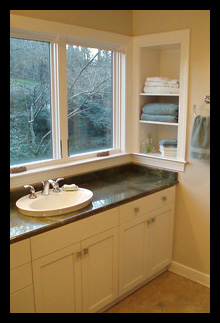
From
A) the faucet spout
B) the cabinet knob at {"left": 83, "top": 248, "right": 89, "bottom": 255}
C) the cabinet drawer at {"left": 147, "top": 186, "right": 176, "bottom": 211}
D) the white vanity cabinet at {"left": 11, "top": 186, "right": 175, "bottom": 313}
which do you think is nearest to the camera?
the white vanity cabinet at {"left": 11, "top": 186, "right": 175, "bottom": 313}

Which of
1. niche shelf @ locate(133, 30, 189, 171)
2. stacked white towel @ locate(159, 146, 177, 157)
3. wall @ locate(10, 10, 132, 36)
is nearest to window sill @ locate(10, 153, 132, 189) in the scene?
niche shelf @ locate(133, 30, 189, 171)

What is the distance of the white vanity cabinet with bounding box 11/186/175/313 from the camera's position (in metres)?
1.74

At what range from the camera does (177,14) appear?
2.50 metres

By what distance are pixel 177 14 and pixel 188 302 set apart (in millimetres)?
2244

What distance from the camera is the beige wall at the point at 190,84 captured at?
7.86 ft

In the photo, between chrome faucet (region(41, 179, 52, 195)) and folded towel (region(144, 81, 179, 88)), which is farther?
folded towel (region(144, 81, 179, 88))

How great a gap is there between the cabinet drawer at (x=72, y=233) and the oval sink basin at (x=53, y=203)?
10 centimetres

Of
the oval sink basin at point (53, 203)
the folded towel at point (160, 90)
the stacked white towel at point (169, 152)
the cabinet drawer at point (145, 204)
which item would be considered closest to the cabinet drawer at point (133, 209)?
the cabinet drawer at point (145, 204)

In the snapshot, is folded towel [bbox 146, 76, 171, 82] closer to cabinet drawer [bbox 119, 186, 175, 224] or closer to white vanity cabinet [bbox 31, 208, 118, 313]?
cabinet drawer [bbox 119, 186, 175, 224]

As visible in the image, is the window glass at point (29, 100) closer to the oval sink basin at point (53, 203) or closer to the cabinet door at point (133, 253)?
the oval sink basin at point (53, 203)

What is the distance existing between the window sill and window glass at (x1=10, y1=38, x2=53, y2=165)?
0.42ft

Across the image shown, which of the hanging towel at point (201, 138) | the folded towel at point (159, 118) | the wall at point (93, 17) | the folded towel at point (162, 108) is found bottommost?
the hanging towel at point (201, 138)
